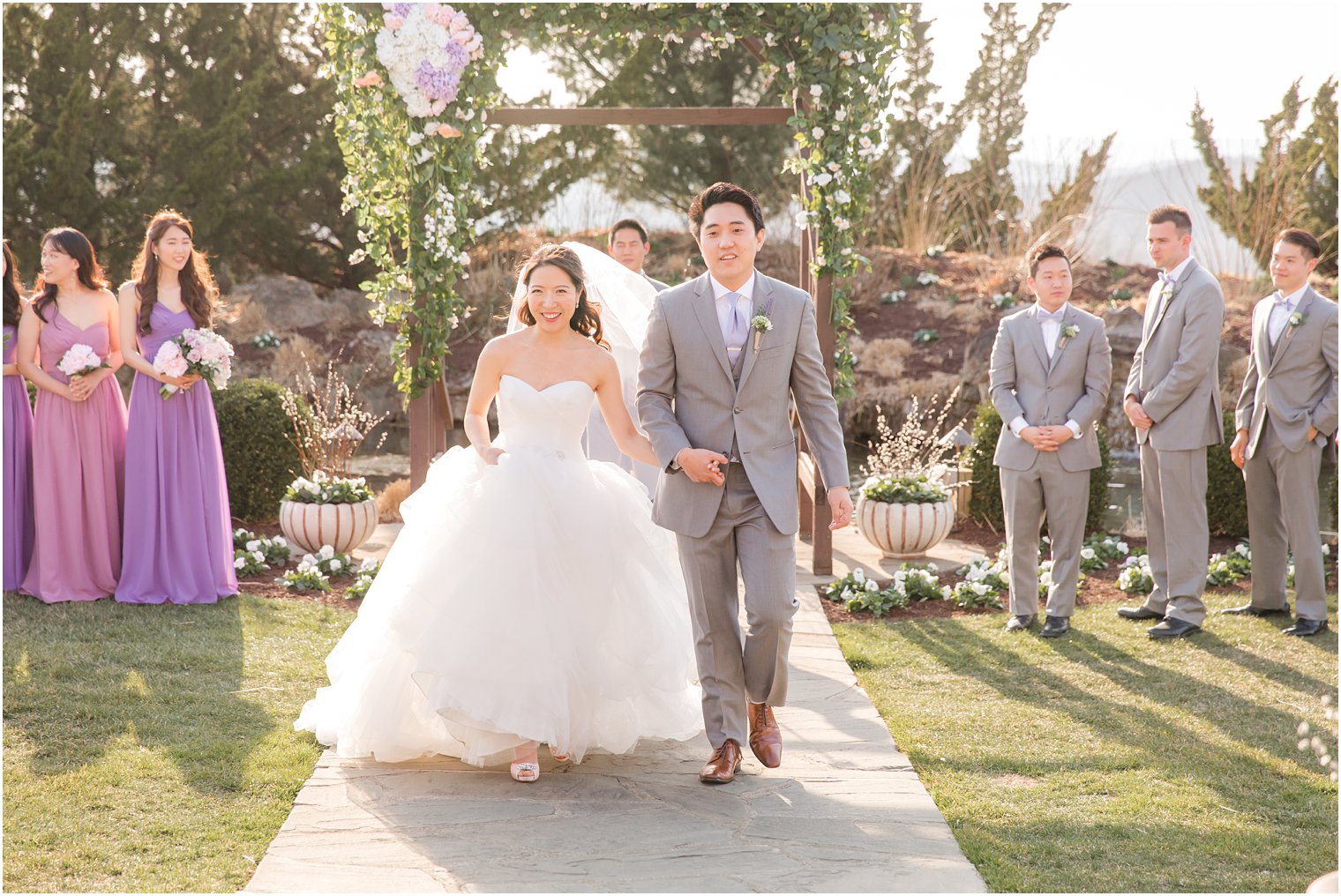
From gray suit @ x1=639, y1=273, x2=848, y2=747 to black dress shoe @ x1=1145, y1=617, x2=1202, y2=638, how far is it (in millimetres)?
2979

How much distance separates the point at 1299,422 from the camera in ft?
20.8

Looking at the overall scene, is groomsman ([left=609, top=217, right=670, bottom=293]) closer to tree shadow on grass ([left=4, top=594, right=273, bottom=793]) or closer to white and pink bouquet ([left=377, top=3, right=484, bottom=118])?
white and pink bouquet ([left=377, top=3, right=484, bottom=118])

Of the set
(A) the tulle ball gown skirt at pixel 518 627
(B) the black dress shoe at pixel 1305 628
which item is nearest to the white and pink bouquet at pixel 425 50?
(A) the tulle ball gown skirt at pixel 518 627

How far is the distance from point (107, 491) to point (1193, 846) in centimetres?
579

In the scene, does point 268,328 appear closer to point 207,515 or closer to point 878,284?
point 878,284

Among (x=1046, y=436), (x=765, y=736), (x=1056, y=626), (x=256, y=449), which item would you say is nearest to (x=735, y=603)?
(x=765, y=736)

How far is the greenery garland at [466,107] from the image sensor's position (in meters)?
6.92

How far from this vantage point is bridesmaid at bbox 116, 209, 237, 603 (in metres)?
6.68

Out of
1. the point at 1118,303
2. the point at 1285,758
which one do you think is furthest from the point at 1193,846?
the point at 1118,303

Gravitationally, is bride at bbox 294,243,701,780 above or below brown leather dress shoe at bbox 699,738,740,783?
above

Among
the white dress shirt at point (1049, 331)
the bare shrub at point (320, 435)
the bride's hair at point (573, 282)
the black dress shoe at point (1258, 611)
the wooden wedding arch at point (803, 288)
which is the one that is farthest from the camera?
the bare shrub at point (320, 435)

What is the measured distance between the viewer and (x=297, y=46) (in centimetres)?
2041

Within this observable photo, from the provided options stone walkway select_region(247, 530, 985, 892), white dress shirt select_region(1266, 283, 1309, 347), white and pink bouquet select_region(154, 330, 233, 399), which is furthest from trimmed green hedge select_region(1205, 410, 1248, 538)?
white and pink bouquet select_region(154, 330, 233, 399)

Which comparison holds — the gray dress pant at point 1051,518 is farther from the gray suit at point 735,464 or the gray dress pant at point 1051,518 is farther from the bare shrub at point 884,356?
the bare shrub at point 884,356
